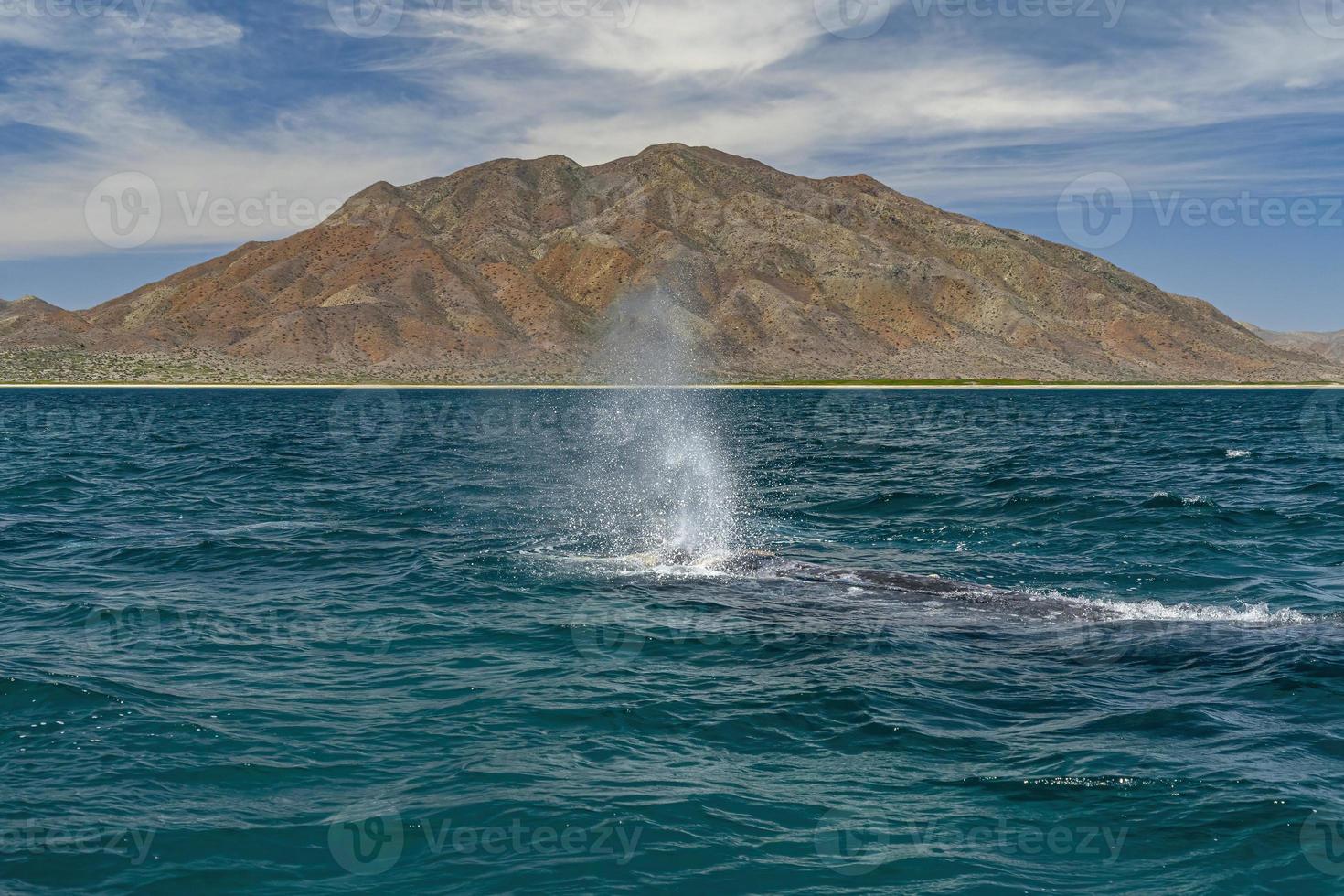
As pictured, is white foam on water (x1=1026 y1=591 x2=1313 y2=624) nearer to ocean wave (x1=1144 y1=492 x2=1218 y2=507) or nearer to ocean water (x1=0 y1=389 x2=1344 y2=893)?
ocean water (x1=0 y1=389 x2=1344 y2=893)

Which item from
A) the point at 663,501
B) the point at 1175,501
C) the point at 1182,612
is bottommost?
the point at 1182,612

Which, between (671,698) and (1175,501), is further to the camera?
(1175,501)

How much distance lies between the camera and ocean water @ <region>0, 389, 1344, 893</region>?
908 cm

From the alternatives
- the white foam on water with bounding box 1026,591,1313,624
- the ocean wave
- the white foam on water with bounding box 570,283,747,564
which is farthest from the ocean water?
the white foam on water with bounding box 570,283,747,564

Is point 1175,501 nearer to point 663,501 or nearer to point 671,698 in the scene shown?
point 663,501

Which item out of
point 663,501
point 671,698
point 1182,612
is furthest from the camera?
point 663,501

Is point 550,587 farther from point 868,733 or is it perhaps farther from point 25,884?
point 25,884

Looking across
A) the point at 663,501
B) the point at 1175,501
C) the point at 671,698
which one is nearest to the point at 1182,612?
the point at 671,698

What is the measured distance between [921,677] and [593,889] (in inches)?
273

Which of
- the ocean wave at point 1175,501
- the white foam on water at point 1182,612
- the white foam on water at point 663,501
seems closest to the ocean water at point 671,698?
the white foam on water at point 1182,612

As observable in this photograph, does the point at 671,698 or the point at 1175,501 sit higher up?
the point at 1175,501

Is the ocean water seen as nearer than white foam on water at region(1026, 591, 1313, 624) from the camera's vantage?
Yes

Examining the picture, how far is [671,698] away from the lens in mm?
13250

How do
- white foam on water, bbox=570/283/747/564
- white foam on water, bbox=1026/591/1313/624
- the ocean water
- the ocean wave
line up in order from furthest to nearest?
the ocean wave
white foam on water, bbox=570/283/747/564
white foam on water, bbox=1026/591/1313/624
the ocean water
